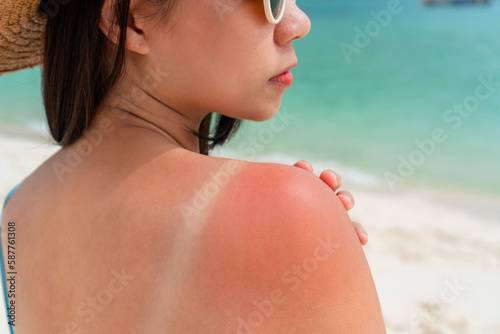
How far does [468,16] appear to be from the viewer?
16000 millimetres

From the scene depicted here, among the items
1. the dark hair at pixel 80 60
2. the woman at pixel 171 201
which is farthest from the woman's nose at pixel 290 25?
the dark hair at pixel 80 60

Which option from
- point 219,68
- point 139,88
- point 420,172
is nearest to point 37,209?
point 139,88

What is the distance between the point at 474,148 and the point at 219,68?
25.9ft

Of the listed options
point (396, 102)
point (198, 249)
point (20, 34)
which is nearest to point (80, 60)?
point (20, 34)

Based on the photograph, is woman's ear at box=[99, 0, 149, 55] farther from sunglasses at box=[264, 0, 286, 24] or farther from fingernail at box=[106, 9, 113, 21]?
sunglasses at box=[264, 0, 286, 24]

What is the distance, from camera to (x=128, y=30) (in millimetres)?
1043

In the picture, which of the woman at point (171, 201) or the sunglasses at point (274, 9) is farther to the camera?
the sunglasses at point (274, 9)

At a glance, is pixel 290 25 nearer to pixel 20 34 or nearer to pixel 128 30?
pixel 128 30

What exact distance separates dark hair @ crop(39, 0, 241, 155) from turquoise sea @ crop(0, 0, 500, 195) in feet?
13.5

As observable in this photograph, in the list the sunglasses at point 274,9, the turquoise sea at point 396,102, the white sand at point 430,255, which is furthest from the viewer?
the turquoise sea at point 396,102

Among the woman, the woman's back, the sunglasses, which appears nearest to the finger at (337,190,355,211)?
the woman

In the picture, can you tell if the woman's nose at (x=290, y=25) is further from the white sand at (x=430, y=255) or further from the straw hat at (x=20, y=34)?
the white sand at (x=430, y=255)

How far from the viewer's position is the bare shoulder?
78 centimetres

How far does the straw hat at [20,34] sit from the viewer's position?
3.87ft
